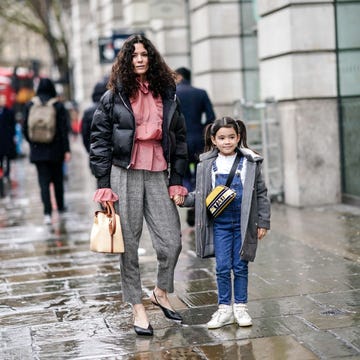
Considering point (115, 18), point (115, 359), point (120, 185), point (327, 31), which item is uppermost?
point (115, 18)

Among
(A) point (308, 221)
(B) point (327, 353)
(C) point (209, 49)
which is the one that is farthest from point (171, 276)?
(C) point (209, 49)

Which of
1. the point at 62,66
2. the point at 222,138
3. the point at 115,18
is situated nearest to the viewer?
the point at 222,138

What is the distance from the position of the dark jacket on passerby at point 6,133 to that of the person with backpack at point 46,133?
15.8 feet

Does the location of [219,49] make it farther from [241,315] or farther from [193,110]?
[241,315]

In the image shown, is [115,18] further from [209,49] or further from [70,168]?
[209,49]

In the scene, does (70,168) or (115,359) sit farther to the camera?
(70,168)

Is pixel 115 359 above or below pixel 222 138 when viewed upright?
→ below

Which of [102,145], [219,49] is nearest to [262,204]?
[102,145]

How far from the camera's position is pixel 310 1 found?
11297 millimetres

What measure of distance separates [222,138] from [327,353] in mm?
1533

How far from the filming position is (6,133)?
645 inches

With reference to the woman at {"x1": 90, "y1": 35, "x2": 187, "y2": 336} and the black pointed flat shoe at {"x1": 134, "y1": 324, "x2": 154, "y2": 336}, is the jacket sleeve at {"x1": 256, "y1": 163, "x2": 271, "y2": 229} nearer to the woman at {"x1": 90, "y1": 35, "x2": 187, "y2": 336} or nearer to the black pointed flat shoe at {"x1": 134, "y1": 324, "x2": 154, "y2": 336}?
the woman at {"x1": 90, "y1": 35, "x2": 187, "y2": 336}

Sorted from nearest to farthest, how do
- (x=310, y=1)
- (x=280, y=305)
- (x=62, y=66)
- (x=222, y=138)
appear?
(x=222, y=138) < (x=280, y=305) < (x=310, y=1) < (x=62, y=66)

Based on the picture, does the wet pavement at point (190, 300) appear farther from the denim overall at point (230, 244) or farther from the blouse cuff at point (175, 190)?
the blouse cuff at point (175, 190)
